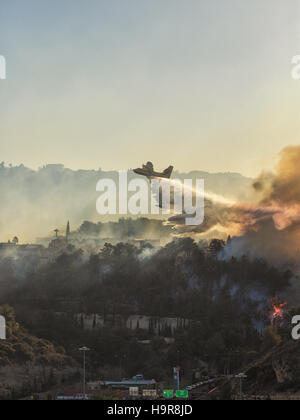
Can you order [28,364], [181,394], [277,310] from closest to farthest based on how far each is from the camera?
[181,394] < [28,364] < [277,310]

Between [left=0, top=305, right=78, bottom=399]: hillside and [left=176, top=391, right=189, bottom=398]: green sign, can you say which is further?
[left=0, top=305, right=78, bottom=399]: hillside

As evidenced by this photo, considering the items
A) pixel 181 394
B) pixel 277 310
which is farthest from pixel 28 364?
pixel 277 310

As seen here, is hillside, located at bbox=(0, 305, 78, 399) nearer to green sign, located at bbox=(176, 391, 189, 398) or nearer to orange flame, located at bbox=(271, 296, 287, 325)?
green sign, located at bbox=(176, 391, 189, 398)

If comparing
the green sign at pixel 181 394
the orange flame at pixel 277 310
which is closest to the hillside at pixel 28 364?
the green sign at pixel 181 394

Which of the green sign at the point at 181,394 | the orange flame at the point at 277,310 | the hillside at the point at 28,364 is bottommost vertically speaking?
the green sign at the point at 181,394

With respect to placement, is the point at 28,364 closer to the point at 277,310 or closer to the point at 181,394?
the point at 181,394

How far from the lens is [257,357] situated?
173 meters

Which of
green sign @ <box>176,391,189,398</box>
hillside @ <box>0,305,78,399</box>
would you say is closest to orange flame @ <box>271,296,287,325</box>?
hillside @ <box>0,305,78,399</box>

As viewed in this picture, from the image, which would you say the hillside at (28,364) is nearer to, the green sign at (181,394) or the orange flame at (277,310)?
the green sign at (181,394)

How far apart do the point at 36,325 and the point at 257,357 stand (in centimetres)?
4701
